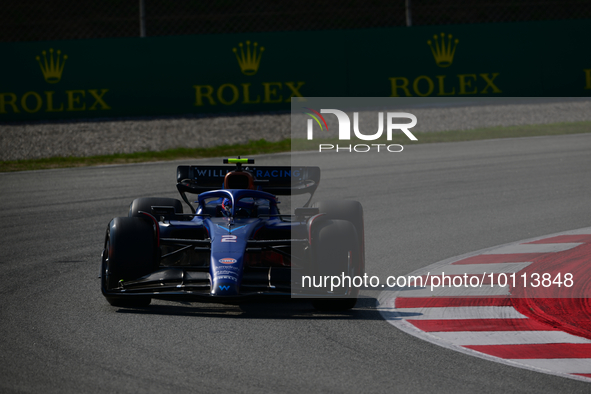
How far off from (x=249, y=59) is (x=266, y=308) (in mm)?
11828

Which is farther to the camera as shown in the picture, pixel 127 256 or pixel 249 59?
pixel 249 59

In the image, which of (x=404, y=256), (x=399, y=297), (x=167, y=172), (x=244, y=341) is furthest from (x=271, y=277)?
(x=167, y=172)

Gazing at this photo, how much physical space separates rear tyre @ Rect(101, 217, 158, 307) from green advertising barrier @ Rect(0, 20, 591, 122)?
1133cm

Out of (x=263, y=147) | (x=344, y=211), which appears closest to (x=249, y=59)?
(x=263, y=147)

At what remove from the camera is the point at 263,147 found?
15859 mm

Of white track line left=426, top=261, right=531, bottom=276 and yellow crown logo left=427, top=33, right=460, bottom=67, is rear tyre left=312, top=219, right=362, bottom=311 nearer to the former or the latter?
white track line left=426, top=261, right=531, bottom=276

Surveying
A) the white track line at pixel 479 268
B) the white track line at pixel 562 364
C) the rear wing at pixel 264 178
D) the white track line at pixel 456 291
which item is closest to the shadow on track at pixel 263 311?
the white track line at pixel 456 291

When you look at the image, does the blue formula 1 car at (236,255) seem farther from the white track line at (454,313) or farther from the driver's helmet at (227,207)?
the white track line at (454,313)

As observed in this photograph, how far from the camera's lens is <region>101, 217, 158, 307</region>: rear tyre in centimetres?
618

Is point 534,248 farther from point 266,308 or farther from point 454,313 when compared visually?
point 266,308

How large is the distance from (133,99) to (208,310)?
11.8m

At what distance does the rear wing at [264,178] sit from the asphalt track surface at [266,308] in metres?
1.06

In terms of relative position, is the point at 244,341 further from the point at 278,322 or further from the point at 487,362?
the point at 487,362

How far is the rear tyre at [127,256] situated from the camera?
20.3ft
